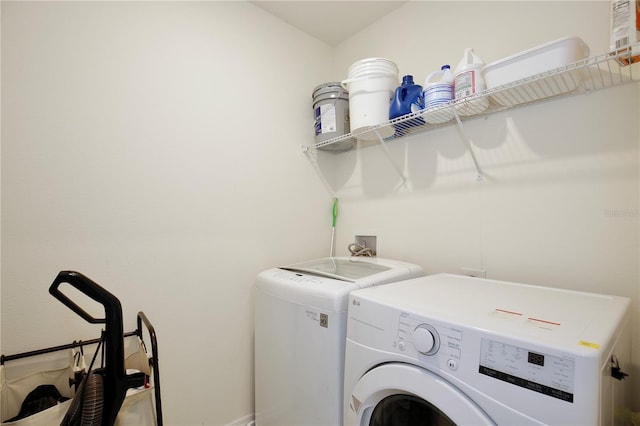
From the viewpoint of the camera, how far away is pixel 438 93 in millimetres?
1267

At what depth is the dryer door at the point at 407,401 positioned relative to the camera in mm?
699

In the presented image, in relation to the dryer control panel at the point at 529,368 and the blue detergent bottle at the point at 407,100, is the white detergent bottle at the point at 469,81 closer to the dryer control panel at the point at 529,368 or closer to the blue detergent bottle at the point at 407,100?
the blue detergent bottle at the point at 407,100

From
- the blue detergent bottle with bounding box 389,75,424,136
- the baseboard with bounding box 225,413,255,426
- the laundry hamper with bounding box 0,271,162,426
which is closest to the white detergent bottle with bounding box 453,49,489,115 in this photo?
the blue detergent bottle with bounding box 389,75,424,136

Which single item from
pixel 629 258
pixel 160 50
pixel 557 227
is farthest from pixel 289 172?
pixel 629 258

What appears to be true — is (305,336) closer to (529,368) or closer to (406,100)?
(529,368)

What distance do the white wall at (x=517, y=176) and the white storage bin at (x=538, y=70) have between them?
0.10 metres

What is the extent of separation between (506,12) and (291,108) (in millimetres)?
1189

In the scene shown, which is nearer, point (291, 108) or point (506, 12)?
point (506, 12)

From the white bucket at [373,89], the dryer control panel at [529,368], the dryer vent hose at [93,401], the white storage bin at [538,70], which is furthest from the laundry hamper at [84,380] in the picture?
the white storage bin at [538,70]

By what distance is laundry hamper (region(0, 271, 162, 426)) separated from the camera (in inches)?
29.2

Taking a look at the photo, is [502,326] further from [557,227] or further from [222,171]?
[222,171]

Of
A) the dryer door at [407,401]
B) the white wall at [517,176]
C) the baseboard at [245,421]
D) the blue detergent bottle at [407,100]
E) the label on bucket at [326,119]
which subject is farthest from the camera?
the label on bucket at [326,119]

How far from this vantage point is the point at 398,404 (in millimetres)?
939

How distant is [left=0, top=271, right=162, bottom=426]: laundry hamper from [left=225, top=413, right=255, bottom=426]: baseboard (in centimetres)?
67
